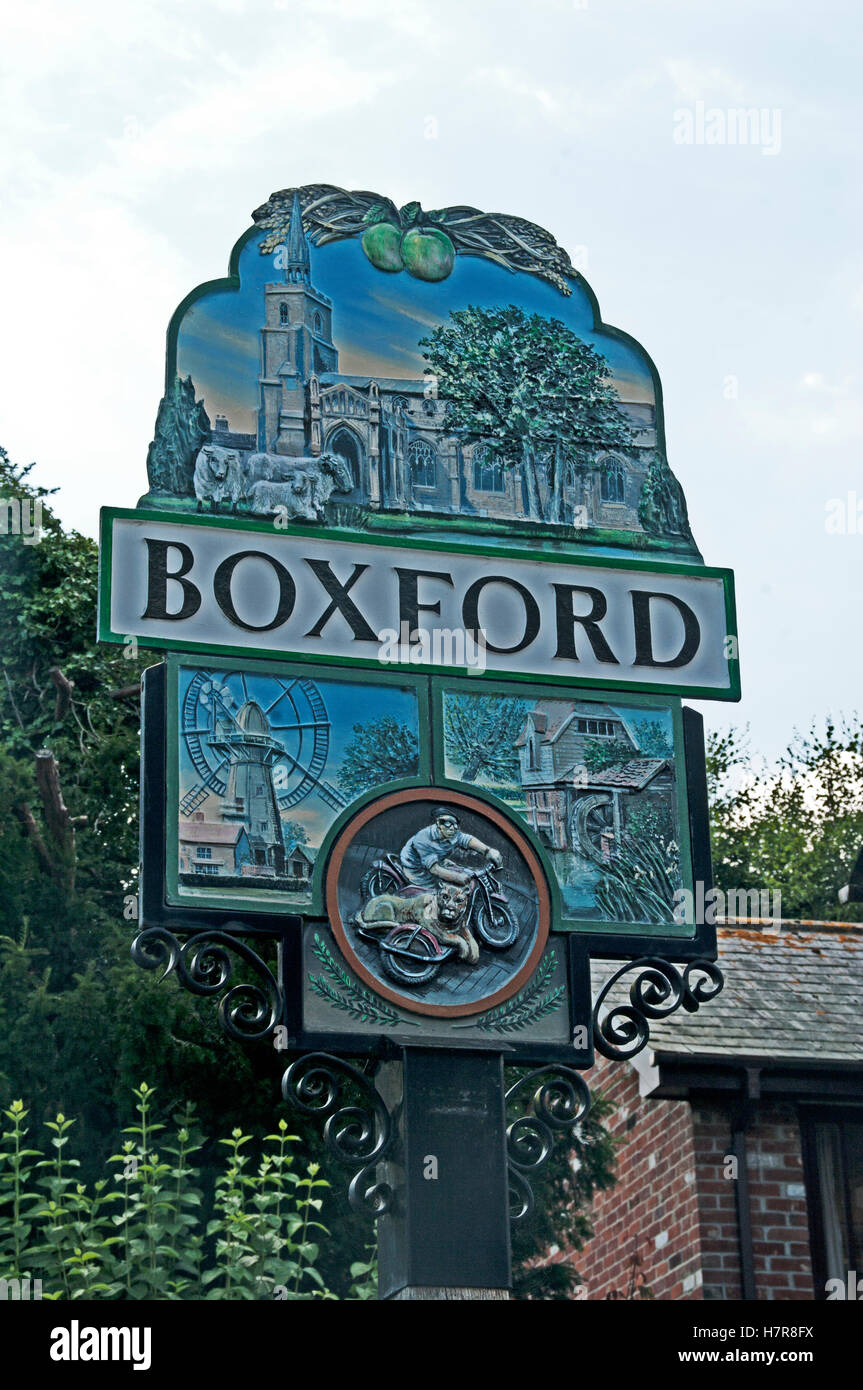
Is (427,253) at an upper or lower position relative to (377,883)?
upper

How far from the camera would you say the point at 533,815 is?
7766mm

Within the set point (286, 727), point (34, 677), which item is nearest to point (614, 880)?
point (286, 727)

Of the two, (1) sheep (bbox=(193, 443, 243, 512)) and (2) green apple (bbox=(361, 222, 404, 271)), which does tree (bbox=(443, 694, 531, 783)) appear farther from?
(2) green apple (bbox=(361, 222, 404, 271))

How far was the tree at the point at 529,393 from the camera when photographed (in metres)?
8.28

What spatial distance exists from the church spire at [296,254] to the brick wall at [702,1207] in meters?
6.11

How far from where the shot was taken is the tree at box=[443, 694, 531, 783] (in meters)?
7.74

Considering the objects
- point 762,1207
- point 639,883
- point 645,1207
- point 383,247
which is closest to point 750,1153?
point 762,1207

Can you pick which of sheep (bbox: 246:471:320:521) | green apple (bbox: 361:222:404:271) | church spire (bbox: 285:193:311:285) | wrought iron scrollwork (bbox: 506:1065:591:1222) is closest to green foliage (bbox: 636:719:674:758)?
wrought iron scrollwork (bbox: 506:1065:591:1222)

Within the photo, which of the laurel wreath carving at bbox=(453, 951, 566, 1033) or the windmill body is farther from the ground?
the windmill body

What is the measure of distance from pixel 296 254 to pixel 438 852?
2824 millimetres

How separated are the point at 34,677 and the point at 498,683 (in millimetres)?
13266

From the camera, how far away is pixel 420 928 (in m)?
7.40

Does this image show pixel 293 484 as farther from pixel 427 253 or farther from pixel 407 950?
pixel 407 950

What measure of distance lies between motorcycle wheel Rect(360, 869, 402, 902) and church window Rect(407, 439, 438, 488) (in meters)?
1.82
